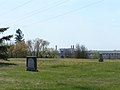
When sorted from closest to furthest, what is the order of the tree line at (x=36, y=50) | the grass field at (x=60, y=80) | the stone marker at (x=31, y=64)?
the grass field at (x=60, y=80)
the stone marker at (x=31, y=64)
the tree line at (x=36, y=50)

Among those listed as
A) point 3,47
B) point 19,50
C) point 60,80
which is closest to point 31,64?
point 60,80

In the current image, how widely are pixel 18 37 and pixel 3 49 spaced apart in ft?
374

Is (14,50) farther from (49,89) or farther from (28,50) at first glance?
(49,89)

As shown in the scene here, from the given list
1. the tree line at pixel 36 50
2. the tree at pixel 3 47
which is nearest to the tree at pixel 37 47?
the tree line at pixel 36 50


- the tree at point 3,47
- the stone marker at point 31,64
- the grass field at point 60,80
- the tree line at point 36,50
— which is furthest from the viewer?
the tree line at point 36,50

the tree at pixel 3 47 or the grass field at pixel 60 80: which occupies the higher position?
the tree at pixel 3 47

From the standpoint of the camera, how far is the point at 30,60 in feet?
118

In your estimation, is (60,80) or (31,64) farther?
(31,64)

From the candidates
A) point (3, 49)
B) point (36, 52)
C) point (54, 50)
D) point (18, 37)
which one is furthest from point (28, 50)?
point (3, 49)

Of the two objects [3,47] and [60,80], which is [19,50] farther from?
[60,80]

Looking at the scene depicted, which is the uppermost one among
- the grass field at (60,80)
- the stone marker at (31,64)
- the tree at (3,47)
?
the tree at (3,47)

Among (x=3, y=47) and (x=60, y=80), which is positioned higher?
(x=3, y=47)

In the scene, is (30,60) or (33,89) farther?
(30,60)

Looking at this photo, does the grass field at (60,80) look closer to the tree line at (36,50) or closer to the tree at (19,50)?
the tree line at (36,50)
